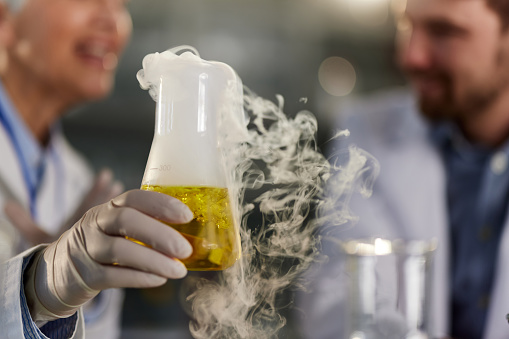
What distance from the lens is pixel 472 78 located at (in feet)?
5.42

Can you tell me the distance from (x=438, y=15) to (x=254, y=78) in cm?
189

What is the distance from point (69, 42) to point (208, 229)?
1.00m

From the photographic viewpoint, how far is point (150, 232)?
1.74 ft

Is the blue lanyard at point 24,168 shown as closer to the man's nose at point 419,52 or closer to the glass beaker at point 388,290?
the glass beaker at point 388,290

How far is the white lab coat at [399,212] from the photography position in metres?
1.56

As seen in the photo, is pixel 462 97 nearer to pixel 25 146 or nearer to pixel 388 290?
pixel 388 290

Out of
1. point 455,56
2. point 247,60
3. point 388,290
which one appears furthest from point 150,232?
point 247,60

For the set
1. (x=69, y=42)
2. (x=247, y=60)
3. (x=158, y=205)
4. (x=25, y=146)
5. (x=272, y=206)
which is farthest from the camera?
(x=247, y=60)

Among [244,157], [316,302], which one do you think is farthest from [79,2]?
[316,302]

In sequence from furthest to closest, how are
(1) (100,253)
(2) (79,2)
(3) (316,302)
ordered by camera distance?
(3) (316,302), (2) (79,2), (1) (100,253)

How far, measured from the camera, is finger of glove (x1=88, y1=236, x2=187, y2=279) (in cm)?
54

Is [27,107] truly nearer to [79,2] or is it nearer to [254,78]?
[79,2]

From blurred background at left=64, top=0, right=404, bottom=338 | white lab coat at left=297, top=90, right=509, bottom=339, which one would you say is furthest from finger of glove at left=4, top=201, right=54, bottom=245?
blurred background at left=64, top=0, right=404, bottom=338

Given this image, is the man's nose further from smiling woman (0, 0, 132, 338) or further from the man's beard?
smiling woman (0, 0, 132, 338)
